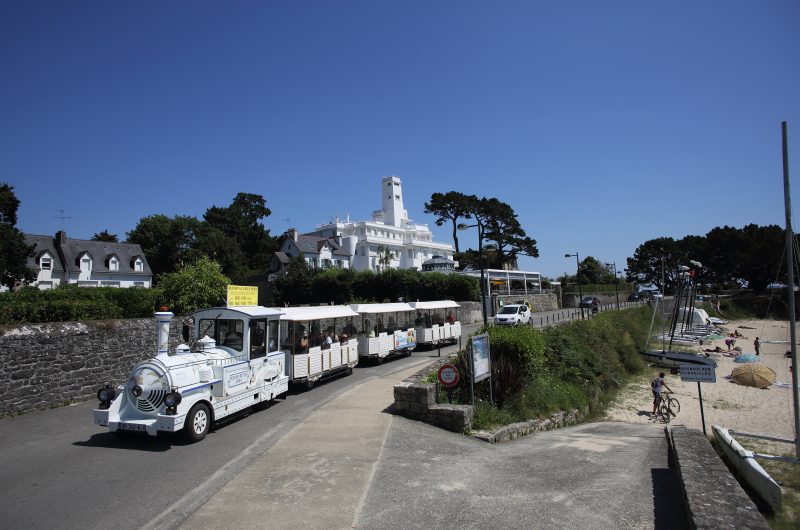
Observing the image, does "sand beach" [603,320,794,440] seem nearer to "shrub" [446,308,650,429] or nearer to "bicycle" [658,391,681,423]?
"bicycle" [658,391,681,423]

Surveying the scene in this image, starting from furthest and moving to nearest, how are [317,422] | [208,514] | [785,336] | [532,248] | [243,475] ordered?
[532,248]
[785,336]
[317,422]
[243,475]
[208,514]

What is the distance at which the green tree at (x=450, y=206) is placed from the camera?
7506cm

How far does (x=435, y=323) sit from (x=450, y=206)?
52724 millimetres

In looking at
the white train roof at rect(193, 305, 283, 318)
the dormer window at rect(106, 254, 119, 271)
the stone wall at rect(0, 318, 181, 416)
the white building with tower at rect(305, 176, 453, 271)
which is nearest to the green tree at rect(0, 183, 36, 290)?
the dormer window at rect(106, 254, 119, 271)

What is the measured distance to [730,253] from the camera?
71438 millimetres

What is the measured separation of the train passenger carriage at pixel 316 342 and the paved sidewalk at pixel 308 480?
153 inches

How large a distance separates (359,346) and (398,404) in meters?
8.94

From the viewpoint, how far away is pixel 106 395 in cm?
898

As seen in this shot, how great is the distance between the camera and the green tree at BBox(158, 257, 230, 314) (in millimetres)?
22422

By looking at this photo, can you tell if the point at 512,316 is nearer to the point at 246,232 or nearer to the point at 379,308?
the point at 379,308

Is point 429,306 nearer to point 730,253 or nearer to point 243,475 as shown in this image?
point 243,475

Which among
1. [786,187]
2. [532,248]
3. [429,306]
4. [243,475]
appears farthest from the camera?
[532,248]

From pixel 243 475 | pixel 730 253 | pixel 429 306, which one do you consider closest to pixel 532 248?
pixel 730 253

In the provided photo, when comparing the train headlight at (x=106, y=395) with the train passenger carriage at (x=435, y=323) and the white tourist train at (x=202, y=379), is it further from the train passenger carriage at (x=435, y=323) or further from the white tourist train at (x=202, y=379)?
the train passenger carriage at (x=435, y=323)
